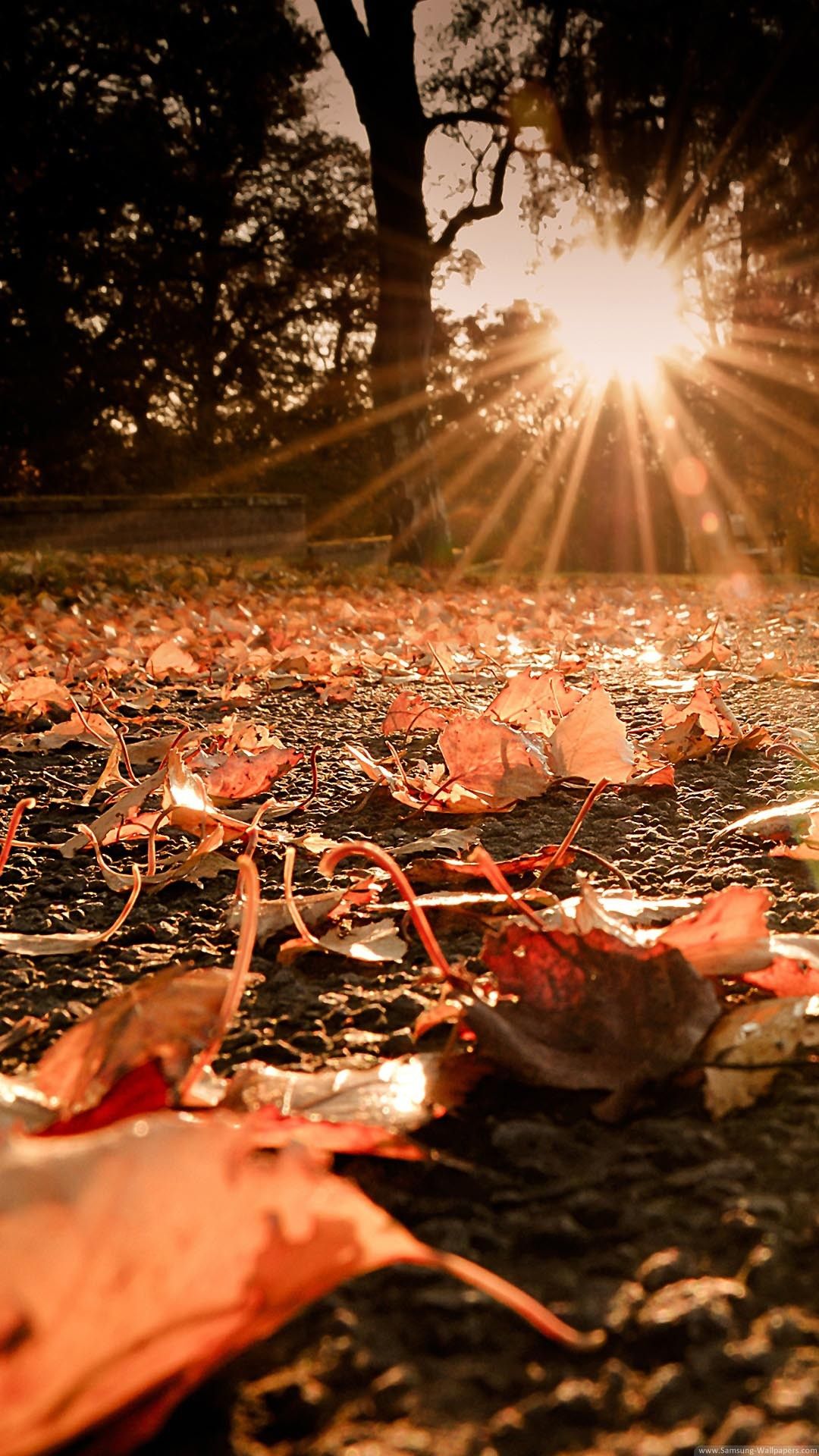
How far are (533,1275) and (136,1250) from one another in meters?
0.25

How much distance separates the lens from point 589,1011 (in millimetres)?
722

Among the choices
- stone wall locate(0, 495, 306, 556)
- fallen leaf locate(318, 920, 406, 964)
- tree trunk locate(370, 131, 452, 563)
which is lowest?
fallen leaf locate(318, 920, 406, 964)

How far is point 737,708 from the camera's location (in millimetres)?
2752

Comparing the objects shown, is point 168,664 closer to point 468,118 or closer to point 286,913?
point 286,913

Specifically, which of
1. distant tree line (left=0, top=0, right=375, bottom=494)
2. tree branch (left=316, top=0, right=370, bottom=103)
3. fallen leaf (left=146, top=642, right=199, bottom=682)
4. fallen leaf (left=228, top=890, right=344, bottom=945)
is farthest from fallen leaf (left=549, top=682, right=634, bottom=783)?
distant tree line (left=0, top=0, right=375, bottom=494)

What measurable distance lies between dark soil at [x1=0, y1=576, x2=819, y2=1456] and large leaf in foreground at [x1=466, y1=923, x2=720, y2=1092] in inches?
0.9

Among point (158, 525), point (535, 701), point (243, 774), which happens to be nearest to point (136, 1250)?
point (243, 774)

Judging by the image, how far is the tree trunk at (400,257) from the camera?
482 inches

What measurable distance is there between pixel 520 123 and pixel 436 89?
1444 mm

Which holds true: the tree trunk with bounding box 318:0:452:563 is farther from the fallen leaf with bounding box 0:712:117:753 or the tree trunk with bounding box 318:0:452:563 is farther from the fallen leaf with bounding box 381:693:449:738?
the fallen leaf with bounding box 0:712:117:753

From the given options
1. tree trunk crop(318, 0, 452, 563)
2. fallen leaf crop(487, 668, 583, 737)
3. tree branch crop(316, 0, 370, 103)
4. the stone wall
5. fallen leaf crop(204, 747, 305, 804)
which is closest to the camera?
fallen leaf crop(204, 747, 305, 804)

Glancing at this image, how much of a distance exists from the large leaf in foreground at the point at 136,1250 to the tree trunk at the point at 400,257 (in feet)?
40.6

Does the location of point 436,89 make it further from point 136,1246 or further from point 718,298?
point 136,1246

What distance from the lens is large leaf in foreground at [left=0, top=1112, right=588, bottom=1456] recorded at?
0.34 metres
